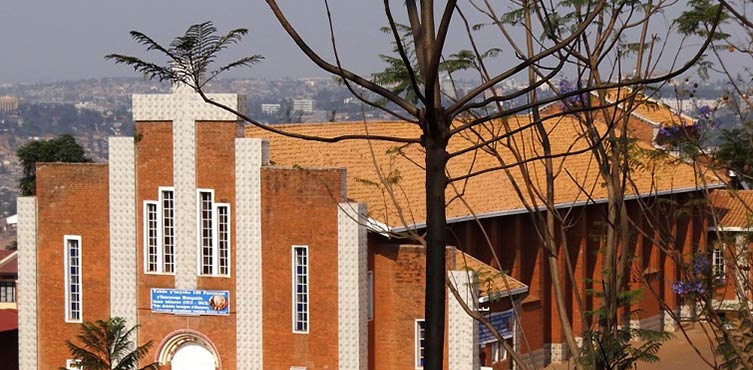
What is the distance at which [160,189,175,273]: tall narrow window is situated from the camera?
1265 inches

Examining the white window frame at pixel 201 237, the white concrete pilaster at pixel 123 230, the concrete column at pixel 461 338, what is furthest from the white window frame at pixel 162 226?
the concrete column at pixel 461 338

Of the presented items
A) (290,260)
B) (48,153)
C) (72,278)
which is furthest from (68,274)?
(48,153)

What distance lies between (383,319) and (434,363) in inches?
985

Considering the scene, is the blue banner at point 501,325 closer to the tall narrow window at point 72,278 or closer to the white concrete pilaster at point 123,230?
the white concrete pilaster at point 123,230

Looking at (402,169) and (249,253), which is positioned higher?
(402,169)

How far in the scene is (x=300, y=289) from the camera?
31.0 metres

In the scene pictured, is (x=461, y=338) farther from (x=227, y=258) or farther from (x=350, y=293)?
(x=227, y=258)

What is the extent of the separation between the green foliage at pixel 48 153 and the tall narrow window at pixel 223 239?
3384 centimetres

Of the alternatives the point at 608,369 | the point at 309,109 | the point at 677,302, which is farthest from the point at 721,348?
the point at 309,109

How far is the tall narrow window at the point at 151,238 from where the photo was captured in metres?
32.3

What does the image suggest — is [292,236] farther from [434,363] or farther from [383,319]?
[434,363]

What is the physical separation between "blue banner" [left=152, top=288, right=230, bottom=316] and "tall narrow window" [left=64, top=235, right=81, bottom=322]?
2330mm

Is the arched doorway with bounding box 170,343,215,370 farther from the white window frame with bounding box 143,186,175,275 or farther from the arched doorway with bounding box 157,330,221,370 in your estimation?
the white window frame with bounding box 143,186,175,275

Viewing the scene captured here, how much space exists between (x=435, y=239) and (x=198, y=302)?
84.3 ft
